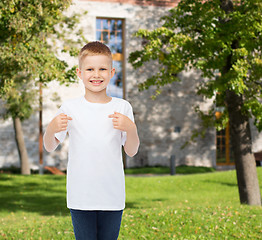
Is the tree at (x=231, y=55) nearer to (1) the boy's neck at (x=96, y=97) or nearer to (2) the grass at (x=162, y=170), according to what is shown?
(1) the boy's neck at (x=96, y=97)

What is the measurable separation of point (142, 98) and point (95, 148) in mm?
20233

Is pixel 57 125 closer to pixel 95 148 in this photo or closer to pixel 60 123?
pixel 60 123

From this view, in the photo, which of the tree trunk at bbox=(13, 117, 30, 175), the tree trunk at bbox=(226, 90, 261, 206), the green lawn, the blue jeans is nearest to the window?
the tree trunk at bbox=(13, 117, 30, 175)

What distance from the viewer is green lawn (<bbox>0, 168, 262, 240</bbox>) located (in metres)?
6.81

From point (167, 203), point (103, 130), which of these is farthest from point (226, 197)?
point (103, 130)

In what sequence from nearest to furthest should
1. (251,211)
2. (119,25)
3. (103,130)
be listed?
(103,130) → (251,211) → (119,25)

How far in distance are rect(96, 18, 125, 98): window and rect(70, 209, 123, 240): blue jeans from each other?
20.0m

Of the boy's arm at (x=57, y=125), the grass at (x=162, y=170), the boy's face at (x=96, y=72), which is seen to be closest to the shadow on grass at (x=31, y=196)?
the grass at (x=162, y=170)

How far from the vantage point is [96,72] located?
286cm

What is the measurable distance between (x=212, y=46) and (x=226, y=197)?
667cm

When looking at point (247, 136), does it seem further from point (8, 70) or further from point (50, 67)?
→ point (8, 70)

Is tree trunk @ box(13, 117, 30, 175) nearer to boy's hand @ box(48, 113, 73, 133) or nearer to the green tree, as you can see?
the green tree

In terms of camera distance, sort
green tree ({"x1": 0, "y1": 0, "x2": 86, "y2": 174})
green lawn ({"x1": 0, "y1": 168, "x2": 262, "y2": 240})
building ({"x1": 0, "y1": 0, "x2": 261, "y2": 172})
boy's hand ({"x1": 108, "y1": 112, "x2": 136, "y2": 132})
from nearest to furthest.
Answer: boy's hand ({"x1": 108, "y1": 112, "x2": 136, "y2": 132}), green lawn ({"x1": 0, "y1": 168, "x2": 262, "y2": 240}), green tree ({"x1": 0, "y1": 0, "x2": 86, "y2": 174}), building ({"x1": 0, "y1": 0, "x2": 261, "y2": 172})

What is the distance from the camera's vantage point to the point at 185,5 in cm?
1003
